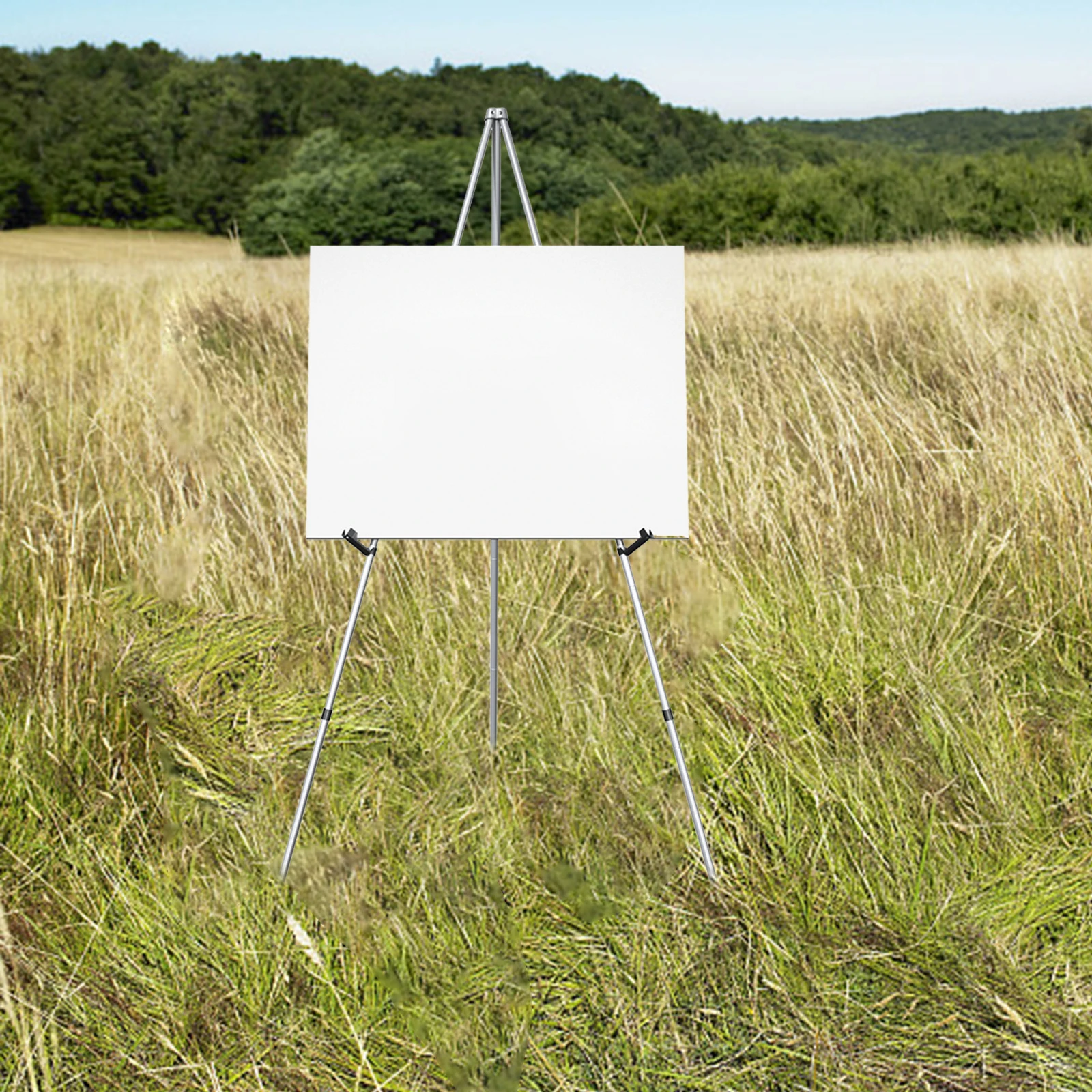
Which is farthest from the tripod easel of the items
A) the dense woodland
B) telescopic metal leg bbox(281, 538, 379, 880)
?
the dense woodland

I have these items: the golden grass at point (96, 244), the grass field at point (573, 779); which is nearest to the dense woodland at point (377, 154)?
the golden grass at point (96, 244)

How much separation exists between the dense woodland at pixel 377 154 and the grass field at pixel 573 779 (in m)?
17.9

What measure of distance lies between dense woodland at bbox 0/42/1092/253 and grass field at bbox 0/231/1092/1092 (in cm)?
1785

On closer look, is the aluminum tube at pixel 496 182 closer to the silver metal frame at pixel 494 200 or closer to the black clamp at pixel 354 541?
the silver metal frame at pixel 494 200

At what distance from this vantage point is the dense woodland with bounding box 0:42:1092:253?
76.3 feet

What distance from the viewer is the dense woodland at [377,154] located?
2325cm

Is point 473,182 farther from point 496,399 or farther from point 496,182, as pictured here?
point 496,399

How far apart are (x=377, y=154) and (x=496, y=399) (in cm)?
4049

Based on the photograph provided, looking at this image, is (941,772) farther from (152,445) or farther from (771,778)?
(152,445)

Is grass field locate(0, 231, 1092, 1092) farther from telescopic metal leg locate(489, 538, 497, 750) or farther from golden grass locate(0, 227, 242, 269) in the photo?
golden grass locate(0, 227, 242, 269)

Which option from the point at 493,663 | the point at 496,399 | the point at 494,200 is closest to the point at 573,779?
the point at 493,663

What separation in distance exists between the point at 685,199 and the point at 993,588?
23.1 meters

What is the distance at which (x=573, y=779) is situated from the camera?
2.15m

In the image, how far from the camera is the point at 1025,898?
67.2 inches
